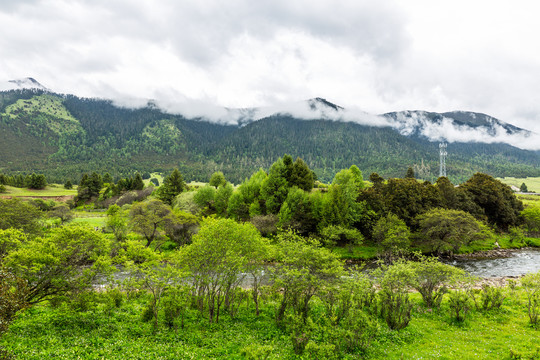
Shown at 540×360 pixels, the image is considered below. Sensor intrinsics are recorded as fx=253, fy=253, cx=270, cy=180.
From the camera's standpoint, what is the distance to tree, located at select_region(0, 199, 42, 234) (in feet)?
141

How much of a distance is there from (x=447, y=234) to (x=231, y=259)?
174 feet

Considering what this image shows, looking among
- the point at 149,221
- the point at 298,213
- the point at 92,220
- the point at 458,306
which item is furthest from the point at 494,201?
the point at 92,220

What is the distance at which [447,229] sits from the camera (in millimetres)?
51625

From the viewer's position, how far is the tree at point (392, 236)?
49.7 m

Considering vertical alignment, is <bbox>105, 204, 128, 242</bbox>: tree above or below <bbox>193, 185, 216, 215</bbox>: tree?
below

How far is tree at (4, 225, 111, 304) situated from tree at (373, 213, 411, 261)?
154 ft

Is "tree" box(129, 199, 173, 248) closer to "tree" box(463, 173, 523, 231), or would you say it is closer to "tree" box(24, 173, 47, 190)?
"tree" box(463, 173, 523, 231)

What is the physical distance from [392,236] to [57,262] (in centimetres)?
5019

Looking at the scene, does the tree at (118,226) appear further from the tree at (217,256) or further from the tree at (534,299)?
the tree at (534,299)

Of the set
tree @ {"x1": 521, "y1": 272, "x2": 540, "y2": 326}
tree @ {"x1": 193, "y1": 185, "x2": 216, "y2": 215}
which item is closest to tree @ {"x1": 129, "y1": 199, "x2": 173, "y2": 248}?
tree @ {"x1": 193, "y1": 185, "x2": 216, "y2": 215}

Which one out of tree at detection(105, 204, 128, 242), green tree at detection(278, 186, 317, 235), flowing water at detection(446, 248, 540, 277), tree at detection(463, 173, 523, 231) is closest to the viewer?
flowing water at detection(446, 248, 540, 277)

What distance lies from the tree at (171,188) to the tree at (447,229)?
76.3 metres

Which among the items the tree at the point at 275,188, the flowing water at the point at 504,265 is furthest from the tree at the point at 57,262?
the flowing water at the point at 504,265

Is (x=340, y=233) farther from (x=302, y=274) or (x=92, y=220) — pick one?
(x=92, y=220)
